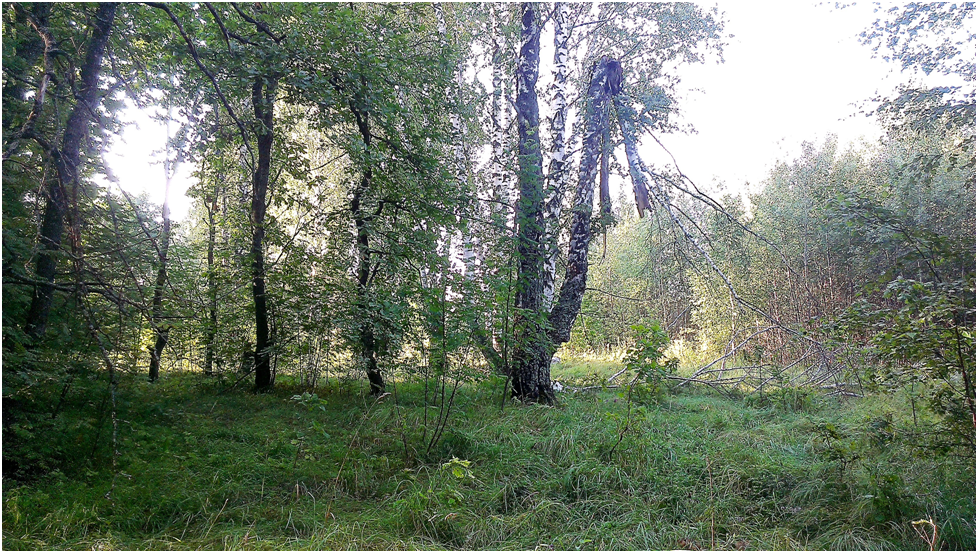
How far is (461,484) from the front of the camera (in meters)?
3.14

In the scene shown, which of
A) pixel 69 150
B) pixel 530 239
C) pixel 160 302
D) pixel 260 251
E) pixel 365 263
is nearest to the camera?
pixel 69 150

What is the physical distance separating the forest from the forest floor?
2 cm

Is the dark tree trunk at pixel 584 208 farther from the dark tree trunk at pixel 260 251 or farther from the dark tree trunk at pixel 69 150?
the dark tree trunk at pixel 69 150

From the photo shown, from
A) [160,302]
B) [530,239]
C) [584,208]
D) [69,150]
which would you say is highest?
[584,208]

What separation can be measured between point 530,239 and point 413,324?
148 cm

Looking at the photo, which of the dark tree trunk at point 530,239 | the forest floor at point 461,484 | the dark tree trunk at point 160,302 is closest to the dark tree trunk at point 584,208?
the dark tree trunk at point 530,239

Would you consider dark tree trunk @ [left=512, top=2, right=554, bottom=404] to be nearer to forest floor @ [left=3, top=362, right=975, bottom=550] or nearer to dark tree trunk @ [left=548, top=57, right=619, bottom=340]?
dark tree trunk @ [left=548, top=57, right=619, bottom=340]

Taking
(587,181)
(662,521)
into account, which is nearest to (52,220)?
(662,521)

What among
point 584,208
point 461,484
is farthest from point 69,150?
point 584,208

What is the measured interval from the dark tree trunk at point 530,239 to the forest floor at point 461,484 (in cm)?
92

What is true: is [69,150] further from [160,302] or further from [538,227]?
[538,227]

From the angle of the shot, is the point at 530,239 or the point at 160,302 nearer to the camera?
the point at 160,302

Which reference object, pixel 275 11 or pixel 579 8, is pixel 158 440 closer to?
pixel 275 11

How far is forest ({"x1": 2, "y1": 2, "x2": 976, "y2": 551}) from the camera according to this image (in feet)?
8.32
